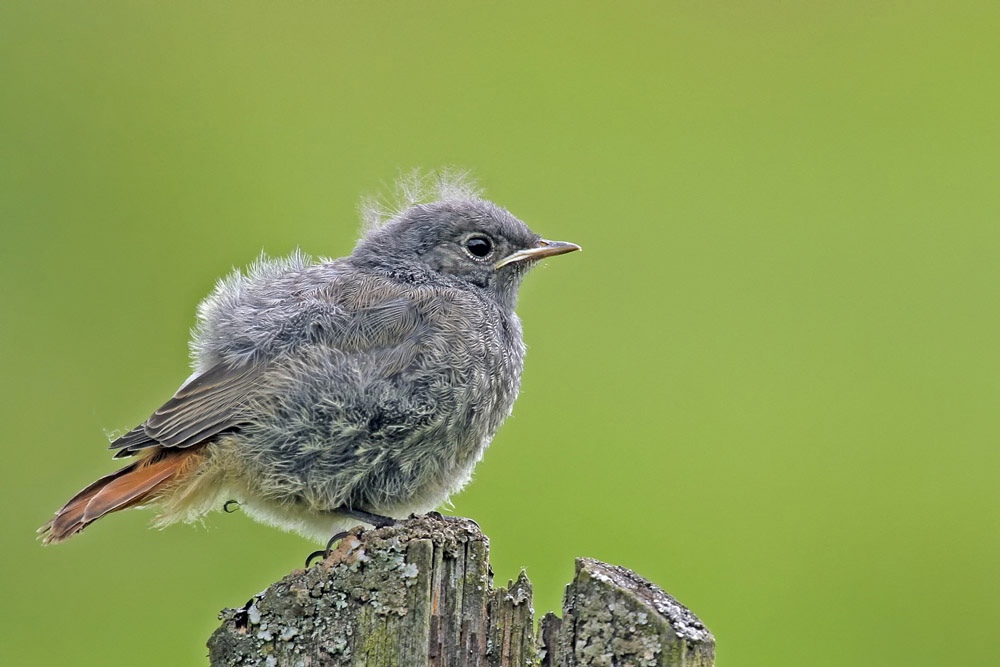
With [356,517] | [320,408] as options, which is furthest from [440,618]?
[356,517]

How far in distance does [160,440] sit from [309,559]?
759 millimetres

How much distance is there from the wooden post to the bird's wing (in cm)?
107

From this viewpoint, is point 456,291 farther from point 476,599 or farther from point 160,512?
point 476,599

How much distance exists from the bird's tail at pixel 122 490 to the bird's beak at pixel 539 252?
5.76 ft

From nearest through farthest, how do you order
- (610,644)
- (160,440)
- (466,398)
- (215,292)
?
(610,644)
(160,440)
(466,398)
(215,292)

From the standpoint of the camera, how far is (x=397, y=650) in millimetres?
2850

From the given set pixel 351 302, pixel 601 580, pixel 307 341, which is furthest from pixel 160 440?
pixel 601 580

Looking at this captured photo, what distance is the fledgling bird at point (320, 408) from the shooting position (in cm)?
397

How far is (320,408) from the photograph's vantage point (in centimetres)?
397

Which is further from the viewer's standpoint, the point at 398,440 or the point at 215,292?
the point at 215,292

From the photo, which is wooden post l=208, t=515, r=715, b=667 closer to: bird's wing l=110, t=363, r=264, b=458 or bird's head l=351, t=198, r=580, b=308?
bird's wing l=110, t=363, r=264, b=458

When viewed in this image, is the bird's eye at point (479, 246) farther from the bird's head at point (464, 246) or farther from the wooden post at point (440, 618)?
the wooden post at point (440, 618)

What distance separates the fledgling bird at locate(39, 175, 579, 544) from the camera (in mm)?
3973

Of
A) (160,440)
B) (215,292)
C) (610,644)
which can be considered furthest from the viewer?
(215,292)
